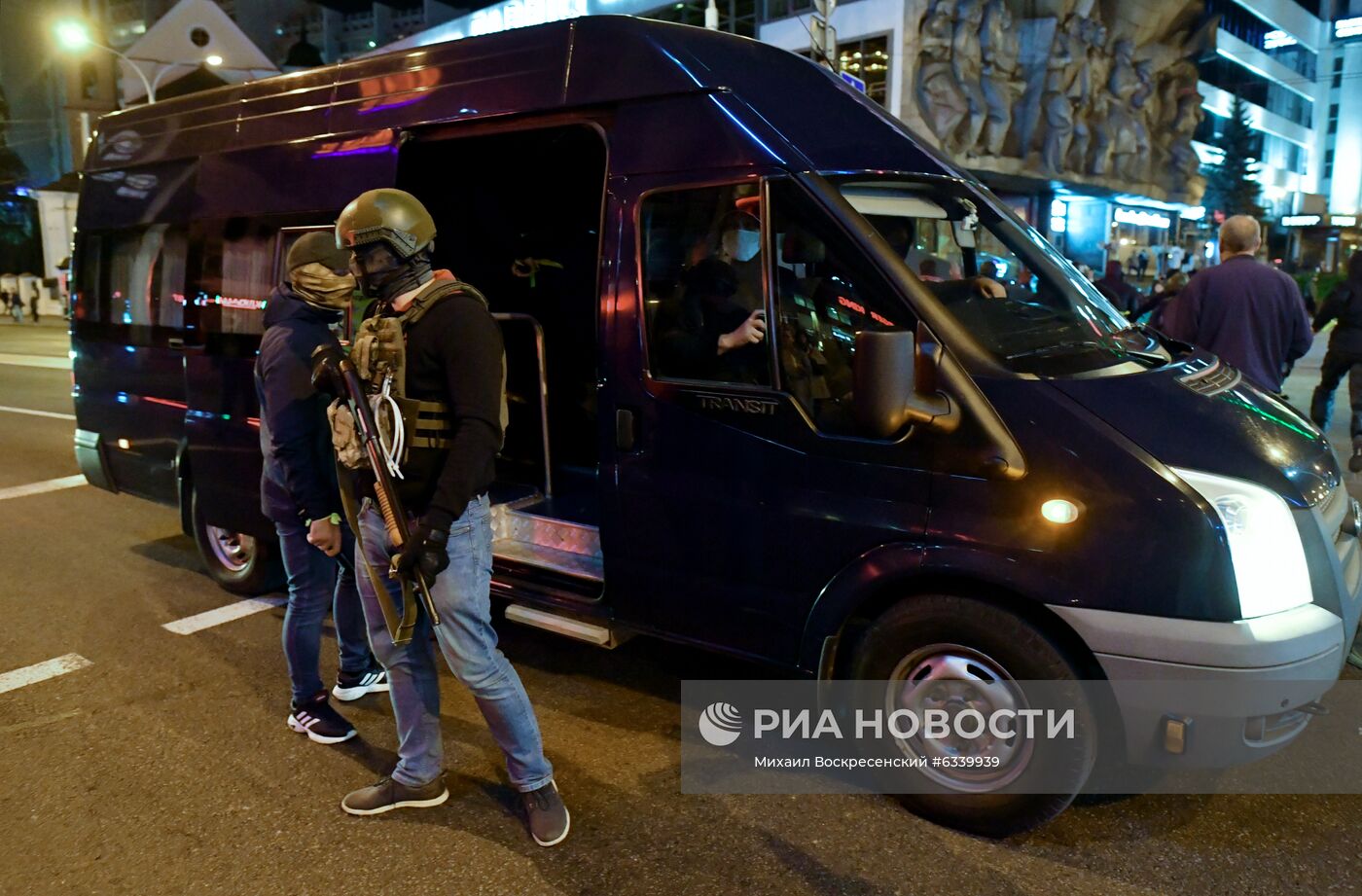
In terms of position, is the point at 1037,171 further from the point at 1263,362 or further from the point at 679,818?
the point at 679,818

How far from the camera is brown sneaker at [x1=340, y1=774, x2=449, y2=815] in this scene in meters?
3.37

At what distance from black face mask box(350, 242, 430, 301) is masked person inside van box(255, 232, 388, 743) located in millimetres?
703

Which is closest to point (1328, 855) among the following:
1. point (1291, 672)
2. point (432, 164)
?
point (1291, 672)

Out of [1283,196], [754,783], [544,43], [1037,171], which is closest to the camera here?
[754,783]

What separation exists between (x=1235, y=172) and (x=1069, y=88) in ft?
121

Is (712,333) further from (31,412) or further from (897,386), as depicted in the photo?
(31,412)

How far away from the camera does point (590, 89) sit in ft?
12.9

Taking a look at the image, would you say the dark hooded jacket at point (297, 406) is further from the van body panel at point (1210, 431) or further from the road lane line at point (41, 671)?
the van body panel at point (1210, 431)

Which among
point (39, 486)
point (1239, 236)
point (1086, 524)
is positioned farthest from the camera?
point (39, 486)

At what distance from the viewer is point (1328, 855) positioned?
3.04 metres

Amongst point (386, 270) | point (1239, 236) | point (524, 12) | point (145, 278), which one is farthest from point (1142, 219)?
point (386, 270)

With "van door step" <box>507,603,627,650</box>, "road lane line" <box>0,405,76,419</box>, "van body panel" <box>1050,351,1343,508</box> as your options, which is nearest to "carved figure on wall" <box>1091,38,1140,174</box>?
"road lane line" <box>0,405,76,419</box>

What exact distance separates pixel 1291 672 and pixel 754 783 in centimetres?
176

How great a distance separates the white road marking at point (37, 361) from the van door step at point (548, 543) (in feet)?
54.0
